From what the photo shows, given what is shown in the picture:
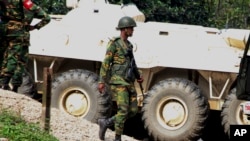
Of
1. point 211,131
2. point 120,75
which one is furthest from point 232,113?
point 120,75

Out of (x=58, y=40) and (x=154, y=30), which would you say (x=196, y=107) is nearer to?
(x=154, y=30)

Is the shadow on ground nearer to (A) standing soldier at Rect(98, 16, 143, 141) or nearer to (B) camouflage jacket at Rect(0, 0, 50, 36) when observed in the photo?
Answer: (B) camouflage jacket at Rect(0, 0, 50, 36)

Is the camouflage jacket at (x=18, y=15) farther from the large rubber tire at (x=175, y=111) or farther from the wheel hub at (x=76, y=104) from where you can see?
the large rubber tire at (x=175, y=111)

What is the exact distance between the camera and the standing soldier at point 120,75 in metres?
9.55

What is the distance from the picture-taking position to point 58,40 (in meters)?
13.4

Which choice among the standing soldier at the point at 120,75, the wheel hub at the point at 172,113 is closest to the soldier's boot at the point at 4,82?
the standing soldier at the point at 120,75

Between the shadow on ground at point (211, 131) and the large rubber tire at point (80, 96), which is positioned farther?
the shadow on ground at point (211, 131)

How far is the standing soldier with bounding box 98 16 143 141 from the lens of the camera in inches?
376

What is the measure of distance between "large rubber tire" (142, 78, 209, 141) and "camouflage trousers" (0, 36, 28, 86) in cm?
239

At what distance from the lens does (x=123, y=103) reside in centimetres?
952

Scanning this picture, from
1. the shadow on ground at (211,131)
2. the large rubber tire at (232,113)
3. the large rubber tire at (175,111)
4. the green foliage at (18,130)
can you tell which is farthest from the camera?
the shadow on ground at (211,131)

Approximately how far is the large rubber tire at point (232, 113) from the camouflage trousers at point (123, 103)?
2.78 meters

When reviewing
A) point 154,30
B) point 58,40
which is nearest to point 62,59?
point 58,40

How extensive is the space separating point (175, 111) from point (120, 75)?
3006 millimetres
